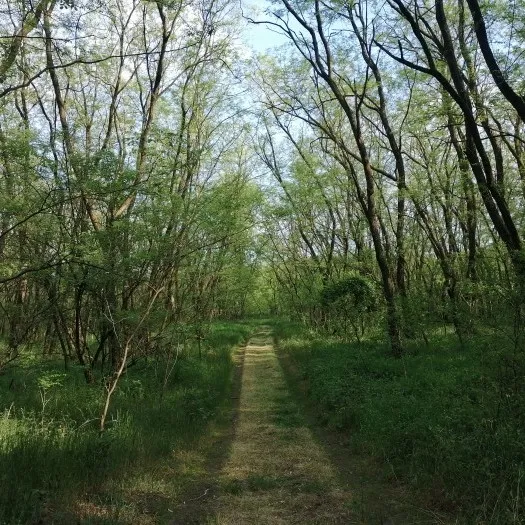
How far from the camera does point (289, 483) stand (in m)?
5.88

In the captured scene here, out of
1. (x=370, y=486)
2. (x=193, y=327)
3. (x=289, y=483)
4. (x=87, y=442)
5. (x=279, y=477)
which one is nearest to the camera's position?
(x=370, y=486)

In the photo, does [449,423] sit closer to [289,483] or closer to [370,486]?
[370,486]

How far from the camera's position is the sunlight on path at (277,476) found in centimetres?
497

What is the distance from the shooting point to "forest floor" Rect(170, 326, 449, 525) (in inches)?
192

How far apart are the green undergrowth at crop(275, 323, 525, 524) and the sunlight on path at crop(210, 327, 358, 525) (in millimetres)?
724

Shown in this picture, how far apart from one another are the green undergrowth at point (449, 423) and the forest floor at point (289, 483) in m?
0.32

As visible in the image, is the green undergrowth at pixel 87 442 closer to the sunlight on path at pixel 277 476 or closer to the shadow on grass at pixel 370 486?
the sunlight on path at pixel 277 476

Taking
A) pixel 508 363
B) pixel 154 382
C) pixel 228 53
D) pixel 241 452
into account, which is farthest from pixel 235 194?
pixel 508 363

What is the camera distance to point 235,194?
12.6 metres

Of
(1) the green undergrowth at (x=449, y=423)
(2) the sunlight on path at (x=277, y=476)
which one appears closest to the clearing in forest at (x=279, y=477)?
(2) the sunlight on path at (x=277, y=476)

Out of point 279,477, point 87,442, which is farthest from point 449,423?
point 87,442

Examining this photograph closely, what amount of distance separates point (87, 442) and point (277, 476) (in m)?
2.56

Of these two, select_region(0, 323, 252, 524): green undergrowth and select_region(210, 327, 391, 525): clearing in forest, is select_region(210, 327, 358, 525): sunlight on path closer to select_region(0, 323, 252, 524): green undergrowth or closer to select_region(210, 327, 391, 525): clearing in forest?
select_region(210, 327, 391, 525): clearing in forest

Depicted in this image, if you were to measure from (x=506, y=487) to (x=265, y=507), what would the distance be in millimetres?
2550
